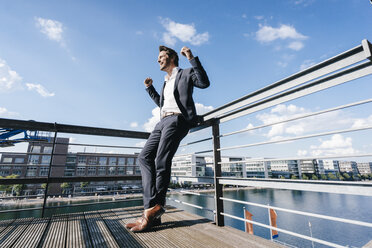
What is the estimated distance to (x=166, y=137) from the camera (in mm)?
1625

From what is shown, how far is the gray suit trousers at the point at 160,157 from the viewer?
1.56m

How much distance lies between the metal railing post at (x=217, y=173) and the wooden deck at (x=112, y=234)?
0.36ft

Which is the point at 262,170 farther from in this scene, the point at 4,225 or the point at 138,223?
the point at 4,225

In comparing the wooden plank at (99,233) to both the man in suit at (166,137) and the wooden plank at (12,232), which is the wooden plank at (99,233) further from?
the wooden plank at (12,232)

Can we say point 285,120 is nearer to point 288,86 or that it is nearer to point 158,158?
point 288,86

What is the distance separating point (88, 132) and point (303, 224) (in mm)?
A: 29909

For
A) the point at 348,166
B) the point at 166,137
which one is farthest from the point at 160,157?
the point at 348,166

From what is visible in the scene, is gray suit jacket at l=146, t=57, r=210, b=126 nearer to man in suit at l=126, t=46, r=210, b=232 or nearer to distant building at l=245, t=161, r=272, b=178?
man in suit at l=126, t=46, r=210, b=232

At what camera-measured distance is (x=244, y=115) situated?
167 centimetres

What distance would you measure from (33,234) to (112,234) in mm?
663

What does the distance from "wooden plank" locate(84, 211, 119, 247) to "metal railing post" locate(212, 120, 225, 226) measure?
97 centimetres

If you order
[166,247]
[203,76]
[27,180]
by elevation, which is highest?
[203,76]

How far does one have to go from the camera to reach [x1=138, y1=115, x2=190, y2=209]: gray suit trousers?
156 centimetres

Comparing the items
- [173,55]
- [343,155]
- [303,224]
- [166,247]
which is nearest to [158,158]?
[166,247]
